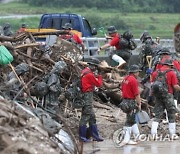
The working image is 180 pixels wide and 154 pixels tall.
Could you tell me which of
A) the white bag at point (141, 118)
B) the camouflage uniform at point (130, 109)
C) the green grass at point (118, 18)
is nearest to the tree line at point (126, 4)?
the green grass at point (118, 18)

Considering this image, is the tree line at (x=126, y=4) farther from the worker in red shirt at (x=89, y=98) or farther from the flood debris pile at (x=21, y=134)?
the flood debris pile at (x=21, y=134)

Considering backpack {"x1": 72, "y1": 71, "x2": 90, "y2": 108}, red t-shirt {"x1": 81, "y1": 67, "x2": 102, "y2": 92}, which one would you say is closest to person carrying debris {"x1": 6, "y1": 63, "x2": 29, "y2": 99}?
backpack {"x1": 72, "y1": 71, "x2": 90, "y2": 108}

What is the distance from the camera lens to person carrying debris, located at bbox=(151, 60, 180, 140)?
15.1m

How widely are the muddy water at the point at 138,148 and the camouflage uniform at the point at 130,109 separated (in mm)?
517

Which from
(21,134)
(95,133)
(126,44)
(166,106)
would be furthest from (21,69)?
(126,44)

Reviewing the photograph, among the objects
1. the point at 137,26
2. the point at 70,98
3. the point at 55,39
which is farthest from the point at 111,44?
the point at 137,26

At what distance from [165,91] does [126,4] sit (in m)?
74.5

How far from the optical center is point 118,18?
73750 mm

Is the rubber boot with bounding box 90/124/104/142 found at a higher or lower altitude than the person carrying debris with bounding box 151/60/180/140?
lower

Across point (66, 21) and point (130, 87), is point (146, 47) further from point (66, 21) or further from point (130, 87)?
point (66, 21)

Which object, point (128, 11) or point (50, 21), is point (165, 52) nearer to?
point (50, 21)

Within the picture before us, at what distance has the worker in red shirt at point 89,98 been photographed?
14656 millimetres

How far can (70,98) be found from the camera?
1519 cm

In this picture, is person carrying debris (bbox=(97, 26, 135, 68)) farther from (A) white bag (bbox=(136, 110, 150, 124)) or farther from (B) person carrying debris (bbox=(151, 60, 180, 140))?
(B) person carrying debris (bbox=(151, 60, 180, 140))
